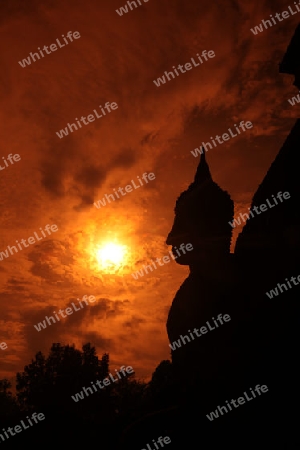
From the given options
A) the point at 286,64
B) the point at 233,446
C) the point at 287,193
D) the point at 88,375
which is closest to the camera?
the point at 233,446

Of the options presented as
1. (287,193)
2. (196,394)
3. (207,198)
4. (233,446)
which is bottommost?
(233,446)

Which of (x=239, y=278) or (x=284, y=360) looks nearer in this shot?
(x=284, y=360)

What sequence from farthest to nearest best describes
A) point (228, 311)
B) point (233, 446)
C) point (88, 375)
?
point (88, 375)
point (228, 311)
point (233, 446)

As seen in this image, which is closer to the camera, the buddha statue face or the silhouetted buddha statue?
the silhouetted buddha statue

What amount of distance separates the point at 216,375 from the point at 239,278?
341cm

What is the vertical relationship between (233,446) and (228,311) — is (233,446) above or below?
below

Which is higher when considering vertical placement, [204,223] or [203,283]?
[204,223]

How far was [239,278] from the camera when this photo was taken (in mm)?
11695

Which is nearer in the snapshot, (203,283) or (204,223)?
(203,283)

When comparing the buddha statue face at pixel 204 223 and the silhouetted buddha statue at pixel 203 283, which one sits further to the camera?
the buddha statue face at pixel 204 223

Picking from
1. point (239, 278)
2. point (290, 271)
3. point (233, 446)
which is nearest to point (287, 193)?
point (290, 271)

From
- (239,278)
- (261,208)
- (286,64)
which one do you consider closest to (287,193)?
(261,208)

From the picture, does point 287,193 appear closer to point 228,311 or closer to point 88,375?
point 228,311

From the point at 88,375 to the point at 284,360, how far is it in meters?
54.9
